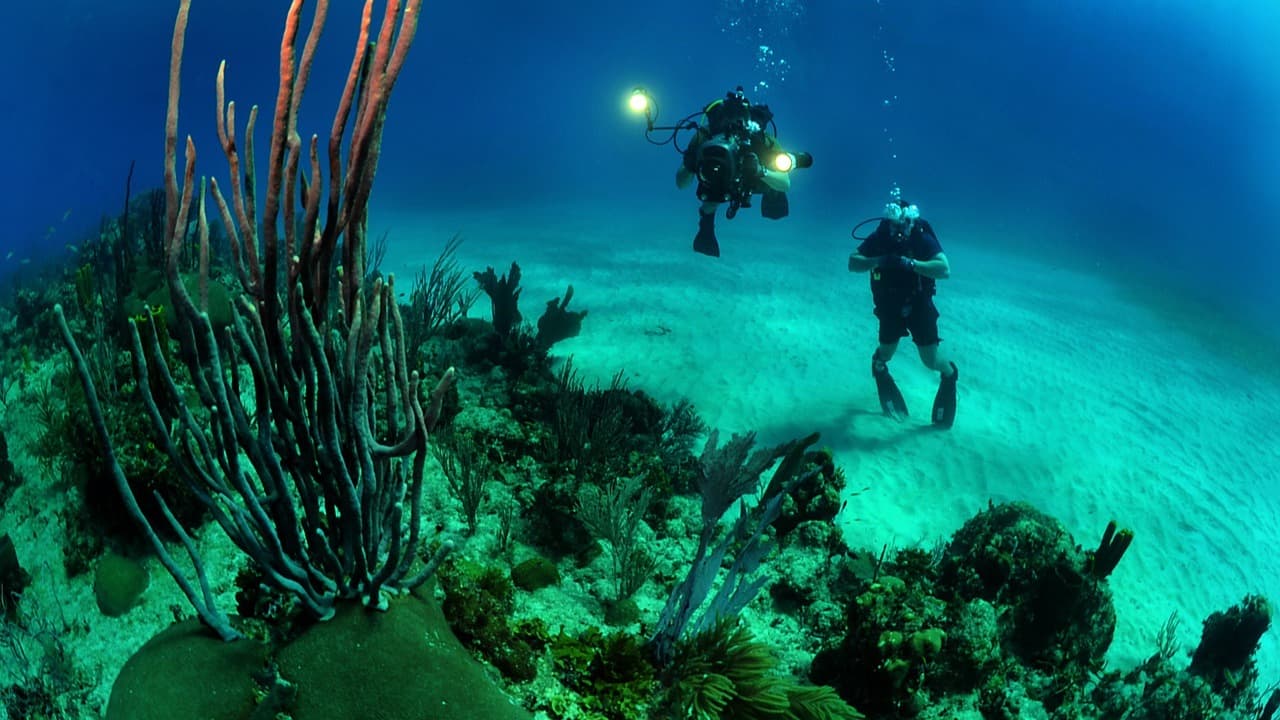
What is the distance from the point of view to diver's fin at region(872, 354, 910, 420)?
8.56 metres

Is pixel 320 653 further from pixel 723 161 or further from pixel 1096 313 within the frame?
pixel 1096 313

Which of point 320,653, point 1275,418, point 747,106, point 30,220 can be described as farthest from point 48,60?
point 1275,418

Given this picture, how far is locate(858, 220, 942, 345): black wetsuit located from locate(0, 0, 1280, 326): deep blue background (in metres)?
30.8

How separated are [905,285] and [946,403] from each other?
1.73 m

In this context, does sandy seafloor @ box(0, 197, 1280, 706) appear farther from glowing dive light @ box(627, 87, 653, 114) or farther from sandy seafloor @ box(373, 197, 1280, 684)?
glowing dive light @ box(627, 87, 653, 114)

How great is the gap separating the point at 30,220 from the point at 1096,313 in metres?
64.6

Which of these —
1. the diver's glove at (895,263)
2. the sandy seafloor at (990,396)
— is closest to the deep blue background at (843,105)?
the sandy seafloor at (990,396)

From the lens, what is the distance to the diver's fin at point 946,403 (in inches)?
328

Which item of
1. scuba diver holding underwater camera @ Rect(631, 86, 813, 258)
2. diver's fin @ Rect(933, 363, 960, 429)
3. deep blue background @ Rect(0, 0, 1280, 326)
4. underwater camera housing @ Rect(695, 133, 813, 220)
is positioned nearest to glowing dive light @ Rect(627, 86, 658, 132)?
scuba diver holding underwater camera @ Rect(631, 86, 813, 258)

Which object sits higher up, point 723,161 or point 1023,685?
point 723,161

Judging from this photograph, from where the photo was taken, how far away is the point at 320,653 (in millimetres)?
1874

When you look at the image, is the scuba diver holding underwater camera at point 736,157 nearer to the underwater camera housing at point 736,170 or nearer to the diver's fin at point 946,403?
the underwater camera housing at point 736,170

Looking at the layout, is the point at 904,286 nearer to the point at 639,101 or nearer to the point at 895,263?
the point at 895,263

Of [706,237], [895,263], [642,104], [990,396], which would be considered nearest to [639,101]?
[642,104]
